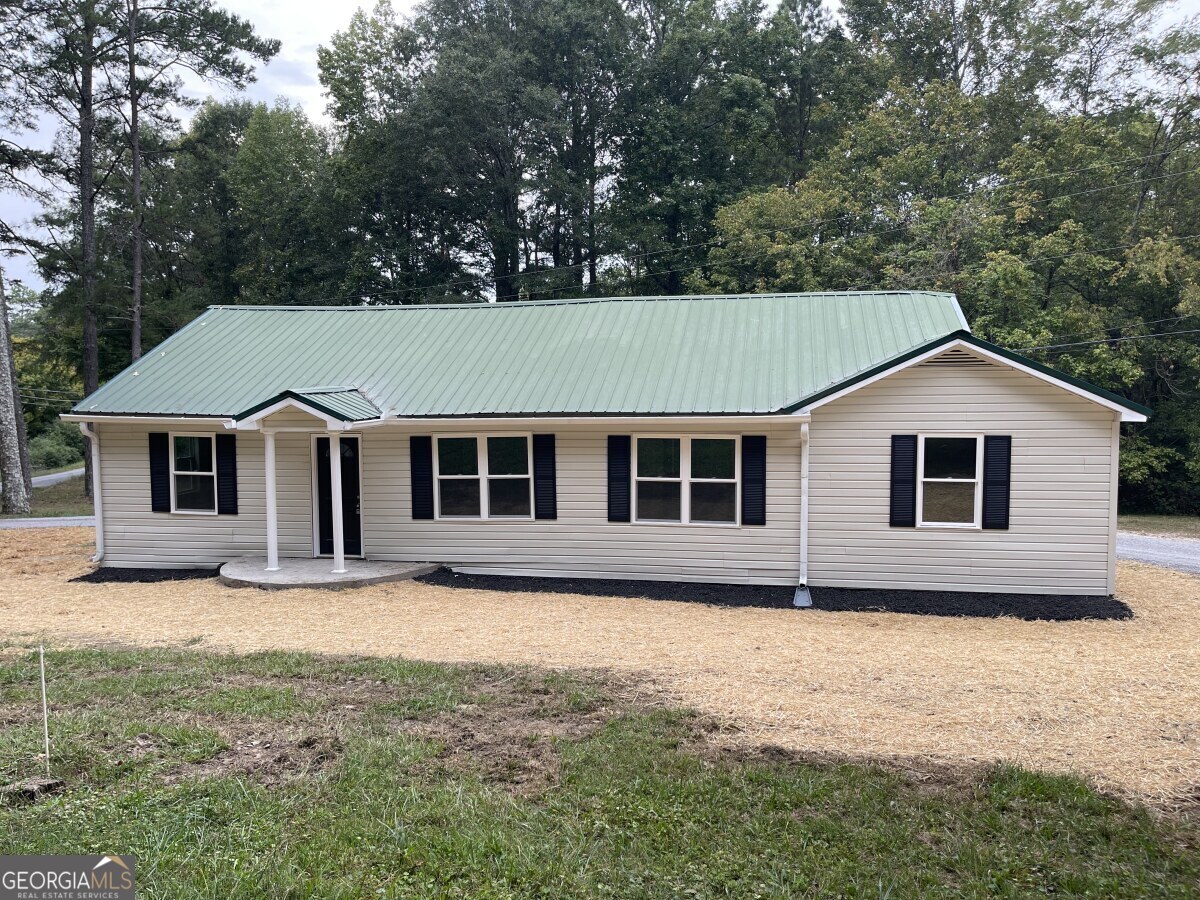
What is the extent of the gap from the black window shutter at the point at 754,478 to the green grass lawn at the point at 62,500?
20.4 meters

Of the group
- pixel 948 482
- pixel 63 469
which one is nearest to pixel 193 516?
pixel 948 482

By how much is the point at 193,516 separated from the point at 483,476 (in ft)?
17.2

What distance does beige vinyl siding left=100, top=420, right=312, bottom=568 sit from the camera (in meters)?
13.8

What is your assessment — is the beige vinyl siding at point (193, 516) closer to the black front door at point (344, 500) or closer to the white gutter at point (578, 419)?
the black front door at point (344, 500)

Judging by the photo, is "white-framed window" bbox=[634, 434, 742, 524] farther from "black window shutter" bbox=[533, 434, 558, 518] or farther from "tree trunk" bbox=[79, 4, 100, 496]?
"tree trunk" bbox=[79, 4, 100, 496]

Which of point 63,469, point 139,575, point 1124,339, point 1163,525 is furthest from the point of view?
point 63,469

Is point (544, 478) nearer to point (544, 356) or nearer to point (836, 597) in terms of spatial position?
point (544, 356)

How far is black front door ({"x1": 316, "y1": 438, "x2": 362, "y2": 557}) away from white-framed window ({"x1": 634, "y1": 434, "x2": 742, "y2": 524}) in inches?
191

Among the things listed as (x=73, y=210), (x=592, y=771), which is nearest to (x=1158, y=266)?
(x=592, y=771)

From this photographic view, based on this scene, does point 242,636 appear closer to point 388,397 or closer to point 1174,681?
point 388,397

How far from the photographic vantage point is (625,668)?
812 centimetres

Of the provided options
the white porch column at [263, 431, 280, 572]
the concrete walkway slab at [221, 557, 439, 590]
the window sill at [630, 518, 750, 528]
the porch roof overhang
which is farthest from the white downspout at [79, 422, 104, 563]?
the window sill at [630, 518, 750, 528]

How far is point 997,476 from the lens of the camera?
37.6ft

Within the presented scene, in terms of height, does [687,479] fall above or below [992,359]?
below
